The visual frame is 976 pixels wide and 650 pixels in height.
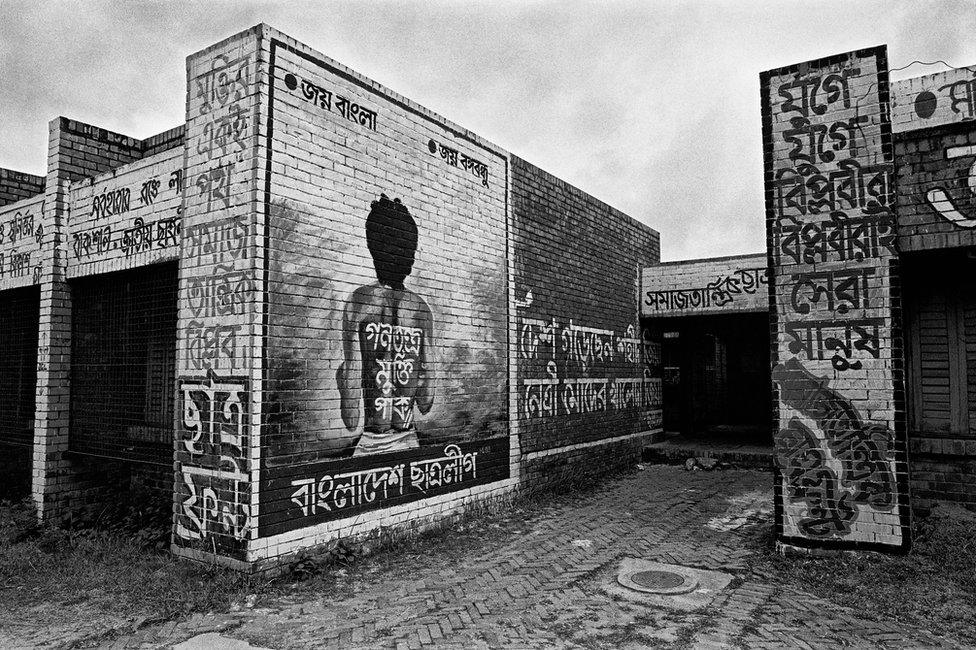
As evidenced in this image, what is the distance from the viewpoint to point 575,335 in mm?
10516

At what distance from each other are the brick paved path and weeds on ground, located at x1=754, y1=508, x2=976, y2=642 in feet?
0.68

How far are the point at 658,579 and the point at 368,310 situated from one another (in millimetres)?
3845

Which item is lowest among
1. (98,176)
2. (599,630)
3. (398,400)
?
(599,630)

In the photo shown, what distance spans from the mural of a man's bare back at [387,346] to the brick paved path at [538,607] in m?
1.37

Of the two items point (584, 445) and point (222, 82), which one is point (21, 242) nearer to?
point (222, 82)

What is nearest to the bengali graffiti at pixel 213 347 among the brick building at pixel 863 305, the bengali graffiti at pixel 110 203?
the bengali graffiti at pixel 110 203

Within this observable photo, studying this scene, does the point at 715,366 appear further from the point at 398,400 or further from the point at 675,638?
the point at 675,638

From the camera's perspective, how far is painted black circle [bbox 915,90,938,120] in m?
7.18

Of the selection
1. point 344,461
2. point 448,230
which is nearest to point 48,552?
point 344,461

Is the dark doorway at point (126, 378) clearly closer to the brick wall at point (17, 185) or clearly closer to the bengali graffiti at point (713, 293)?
the brick wall at point (17, 185)

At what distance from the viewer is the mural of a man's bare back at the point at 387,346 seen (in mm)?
6340

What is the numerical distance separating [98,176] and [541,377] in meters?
6.42

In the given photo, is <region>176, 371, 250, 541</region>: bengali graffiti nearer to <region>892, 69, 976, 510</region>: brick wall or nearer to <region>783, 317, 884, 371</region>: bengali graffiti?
<region>783, 317, 884, 371</region>: bengali graffiti

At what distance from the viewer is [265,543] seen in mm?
5332
